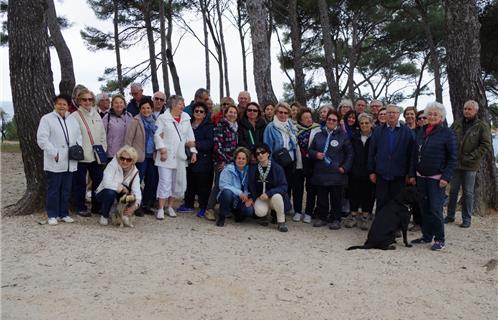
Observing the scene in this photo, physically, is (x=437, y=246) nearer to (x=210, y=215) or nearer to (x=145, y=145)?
(x=210, y=215)

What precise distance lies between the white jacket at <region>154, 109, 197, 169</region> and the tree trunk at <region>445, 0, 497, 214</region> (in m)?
4.37

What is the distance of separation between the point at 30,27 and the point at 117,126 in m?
1.63

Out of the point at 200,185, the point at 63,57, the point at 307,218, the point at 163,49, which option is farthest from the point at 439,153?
the point at 163,49

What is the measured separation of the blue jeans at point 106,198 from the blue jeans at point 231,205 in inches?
Result: 52.6

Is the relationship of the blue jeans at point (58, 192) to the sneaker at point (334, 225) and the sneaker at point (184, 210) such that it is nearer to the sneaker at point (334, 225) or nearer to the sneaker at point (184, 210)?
the sneaker at point (184, 210)

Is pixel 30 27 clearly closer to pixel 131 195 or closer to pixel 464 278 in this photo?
pixel 131 195

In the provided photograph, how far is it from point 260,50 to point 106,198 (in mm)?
4499

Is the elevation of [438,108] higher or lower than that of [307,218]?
higher

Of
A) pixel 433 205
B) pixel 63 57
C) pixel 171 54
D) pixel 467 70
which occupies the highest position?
pixel 171 54

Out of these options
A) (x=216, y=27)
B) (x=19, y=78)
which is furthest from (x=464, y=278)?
(x=216, y=27)

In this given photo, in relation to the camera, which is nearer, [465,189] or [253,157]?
[253,157]

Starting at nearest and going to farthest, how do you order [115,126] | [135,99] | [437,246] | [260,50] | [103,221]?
[437,246] → [103,221] → [115,126] → [135,99] → [260,50]

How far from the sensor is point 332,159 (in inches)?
236

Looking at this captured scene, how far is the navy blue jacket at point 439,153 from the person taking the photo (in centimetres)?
504
